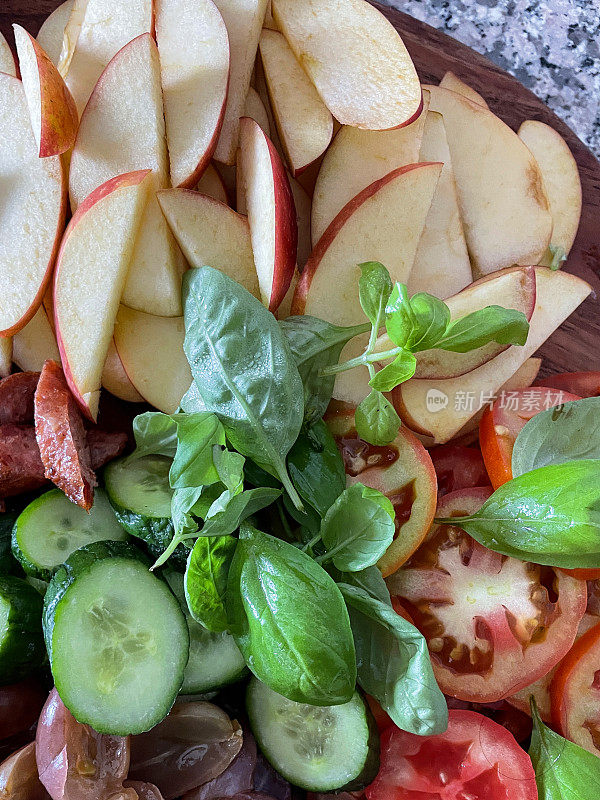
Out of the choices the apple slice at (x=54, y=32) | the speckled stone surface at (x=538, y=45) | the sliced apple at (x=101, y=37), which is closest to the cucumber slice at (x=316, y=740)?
the sliced apple at (x=101, y=37)

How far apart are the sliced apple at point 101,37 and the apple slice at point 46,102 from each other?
7 cm

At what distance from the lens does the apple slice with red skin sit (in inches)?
45.4

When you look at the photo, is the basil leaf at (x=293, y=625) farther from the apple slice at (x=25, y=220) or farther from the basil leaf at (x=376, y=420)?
the apple slice at (x=25, y=220)

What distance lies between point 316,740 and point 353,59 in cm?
110

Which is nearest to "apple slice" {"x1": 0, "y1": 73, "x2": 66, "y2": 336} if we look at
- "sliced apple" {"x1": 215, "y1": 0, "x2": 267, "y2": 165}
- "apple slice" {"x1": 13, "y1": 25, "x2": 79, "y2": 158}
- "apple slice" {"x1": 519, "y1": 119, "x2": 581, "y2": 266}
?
"apple slice" {"x1": 13, "y1": 25, "x2": 79, "y2": 158}

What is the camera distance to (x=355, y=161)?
122 centimetres

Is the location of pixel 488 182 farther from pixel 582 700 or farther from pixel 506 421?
pixel 582 700

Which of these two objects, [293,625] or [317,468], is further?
[317,468]

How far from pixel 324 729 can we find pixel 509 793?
0.30m

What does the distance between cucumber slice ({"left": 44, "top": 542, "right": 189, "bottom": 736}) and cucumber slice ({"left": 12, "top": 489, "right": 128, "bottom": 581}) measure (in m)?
0.09

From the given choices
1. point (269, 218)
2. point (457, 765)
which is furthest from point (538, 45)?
point (457, 765)

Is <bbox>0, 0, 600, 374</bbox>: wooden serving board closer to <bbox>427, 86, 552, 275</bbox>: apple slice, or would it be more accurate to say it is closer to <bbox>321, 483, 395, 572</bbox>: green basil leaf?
<bbox>427, 86, 552, 275</bbox>: apple slice

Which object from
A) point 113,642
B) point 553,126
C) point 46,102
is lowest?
point 113,642

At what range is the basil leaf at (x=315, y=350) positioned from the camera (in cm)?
108
